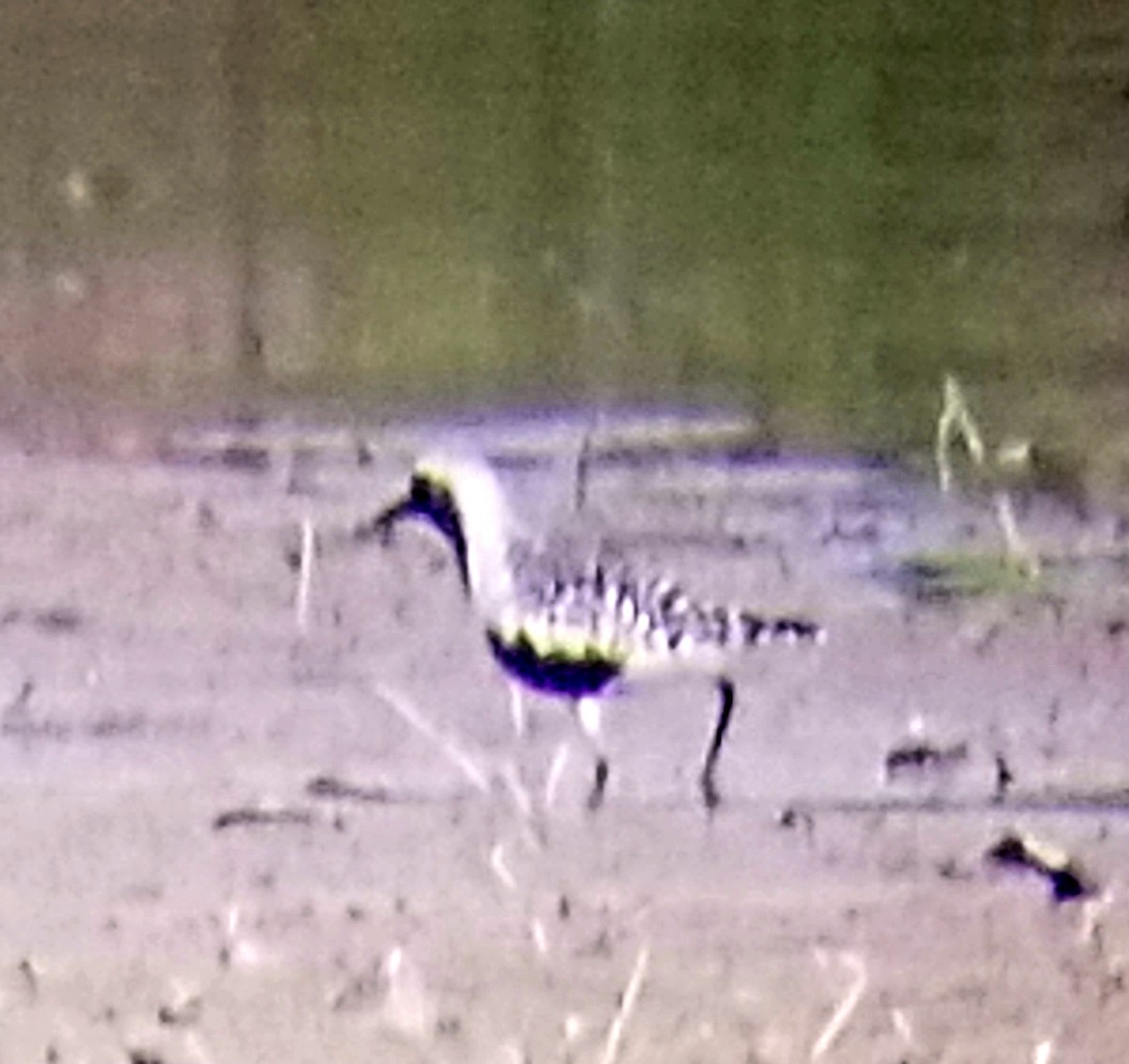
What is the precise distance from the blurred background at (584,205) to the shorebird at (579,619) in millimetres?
46

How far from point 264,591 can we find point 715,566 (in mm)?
186

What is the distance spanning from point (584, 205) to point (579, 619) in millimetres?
172

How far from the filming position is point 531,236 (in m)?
0.71

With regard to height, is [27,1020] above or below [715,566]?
below

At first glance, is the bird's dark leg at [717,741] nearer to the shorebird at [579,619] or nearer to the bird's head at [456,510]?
the shorebird at [579,619]

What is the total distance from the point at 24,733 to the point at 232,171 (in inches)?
9.8

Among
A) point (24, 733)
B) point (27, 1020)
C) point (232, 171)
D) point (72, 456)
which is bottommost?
point (27, 1020)

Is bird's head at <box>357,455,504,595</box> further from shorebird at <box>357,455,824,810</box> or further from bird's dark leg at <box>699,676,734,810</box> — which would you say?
bird's dark leg at <box>699,676,734,810</box>

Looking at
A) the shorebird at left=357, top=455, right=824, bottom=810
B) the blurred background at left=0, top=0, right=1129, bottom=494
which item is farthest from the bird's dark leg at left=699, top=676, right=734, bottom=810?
the blurred background at left=0, top=0, right=1129, bottom=494

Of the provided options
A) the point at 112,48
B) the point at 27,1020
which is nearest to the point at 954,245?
the point at 112,48

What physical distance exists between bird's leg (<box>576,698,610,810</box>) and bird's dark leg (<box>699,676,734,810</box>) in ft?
Answer: 0.13

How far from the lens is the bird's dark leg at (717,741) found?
2.32 ft

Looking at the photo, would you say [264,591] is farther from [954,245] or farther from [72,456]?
[954,245]

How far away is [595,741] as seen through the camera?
0.71 m
